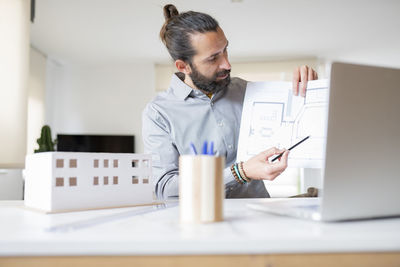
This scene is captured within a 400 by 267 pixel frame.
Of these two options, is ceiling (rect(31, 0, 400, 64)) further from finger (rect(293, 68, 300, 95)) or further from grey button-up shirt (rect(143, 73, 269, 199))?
finger (rect(293, 68, 300, 95))

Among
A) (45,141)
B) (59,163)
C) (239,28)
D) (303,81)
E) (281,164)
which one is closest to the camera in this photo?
(59,163)

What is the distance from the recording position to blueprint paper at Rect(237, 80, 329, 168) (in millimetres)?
1101

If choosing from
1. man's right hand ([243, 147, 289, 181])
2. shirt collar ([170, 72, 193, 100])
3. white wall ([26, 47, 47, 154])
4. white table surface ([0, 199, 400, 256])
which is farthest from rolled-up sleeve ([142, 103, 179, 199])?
white wall ([26, 47, 47, 154])

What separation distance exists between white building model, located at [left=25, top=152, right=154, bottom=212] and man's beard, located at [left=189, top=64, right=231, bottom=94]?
2.48 feet

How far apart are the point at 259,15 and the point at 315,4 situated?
0.62 metres

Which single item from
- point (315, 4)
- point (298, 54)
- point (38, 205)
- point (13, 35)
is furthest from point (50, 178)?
point (298, 54)

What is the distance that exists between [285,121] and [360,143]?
0.65m

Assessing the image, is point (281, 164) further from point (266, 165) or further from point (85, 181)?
point (85, 181)

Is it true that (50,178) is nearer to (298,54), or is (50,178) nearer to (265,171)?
(265,171)

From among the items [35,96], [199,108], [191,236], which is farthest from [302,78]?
[35,96]

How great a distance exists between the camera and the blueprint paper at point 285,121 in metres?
1.10

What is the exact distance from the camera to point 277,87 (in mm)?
1298

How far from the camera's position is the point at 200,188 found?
59 cm

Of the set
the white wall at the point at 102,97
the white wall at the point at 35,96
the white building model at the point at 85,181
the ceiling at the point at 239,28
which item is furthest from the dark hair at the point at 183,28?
the white wall at the point at 102,97
